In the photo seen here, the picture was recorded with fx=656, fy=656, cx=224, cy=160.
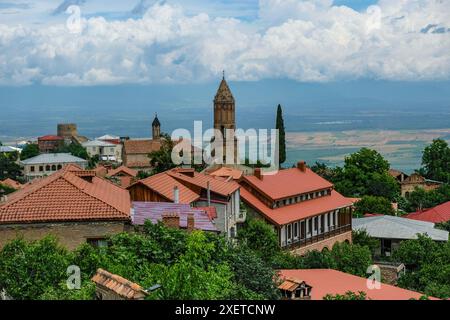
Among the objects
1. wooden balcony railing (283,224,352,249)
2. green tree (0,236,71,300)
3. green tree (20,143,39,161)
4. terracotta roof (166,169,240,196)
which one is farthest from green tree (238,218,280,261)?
green tree (20,143,39,161)

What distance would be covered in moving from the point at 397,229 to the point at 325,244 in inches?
175

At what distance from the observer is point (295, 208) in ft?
128

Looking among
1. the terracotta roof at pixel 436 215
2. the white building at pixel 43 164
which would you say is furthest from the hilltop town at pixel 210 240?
the white building at pixel 43 164

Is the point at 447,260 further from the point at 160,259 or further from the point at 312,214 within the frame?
the point at 160,259

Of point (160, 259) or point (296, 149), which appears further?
point (296, 149)

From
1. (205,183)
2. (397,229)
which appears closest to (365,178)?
(397,229)

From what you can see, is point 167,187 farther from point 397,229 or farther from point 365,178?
point 365,178

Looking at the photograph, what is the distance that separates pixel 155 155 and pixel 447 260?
37105 mm

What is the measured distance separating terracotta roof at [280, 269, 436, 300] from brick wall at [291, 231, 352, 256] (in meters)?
12.8

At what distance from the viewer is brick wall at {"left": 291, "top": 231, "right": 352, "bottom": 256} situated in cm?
3734

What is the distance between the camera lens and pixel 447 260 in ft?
91.1

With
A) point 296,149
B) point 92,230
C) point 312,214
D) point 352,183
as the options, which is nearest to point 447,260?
point 312,214

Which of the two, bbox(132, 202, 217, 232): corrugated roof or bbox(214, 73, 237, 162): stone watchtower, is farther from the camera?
bbox(214, 73, 237, 162): stone watchtower

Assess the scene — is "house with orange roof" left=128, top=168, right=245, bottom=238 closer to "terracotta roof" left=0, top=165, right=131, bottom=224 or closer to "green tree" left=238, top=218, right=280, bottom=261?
"green tree" left=238, top=218, right=280, bottom=261
